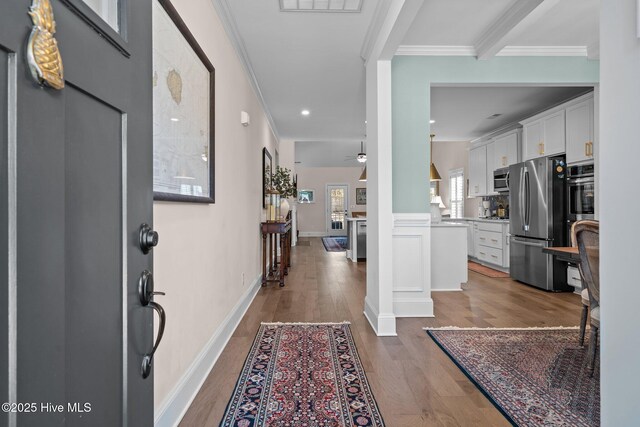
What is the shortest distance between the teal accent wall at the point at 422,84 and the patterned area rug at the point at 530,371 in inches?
48.9

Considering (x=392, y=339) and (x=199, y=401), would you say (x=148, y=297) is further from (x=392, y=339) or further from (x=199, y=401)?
(x=392, y=339)

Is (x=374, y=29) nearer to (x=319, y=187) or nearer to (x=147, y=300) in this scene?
(x=147, y=300)

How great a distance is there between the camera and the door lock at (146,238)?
2.60ft

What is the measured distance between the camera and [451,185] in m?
8.58

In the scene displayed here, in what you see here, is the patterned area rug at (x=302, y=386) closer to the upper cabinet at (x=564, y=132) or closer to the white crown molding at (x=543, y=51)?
the white crown molding at (x=543, y=51)

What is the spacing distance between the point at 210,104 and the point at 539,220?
4309 millimetres

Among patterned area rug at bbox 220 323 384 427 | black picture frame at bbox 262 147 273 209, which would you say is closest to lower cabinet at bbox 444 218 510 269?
black picture frame at bbox 262 147 273 209

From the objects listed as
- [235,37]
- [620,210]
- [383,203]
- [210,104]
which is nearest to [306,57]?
[235,37]

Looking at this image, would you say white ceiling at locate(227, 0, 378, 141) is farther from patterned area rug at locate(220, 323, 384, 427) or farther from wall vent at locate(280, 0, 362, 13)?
patterned area rug at locate(220, 323, 384, 427)

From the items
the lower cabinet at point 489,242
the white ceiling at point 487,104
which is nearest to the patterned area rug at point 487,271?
the lower cabinet at point 489,242

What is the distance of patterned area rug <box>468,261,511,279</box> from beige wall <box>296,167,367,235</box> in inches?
289

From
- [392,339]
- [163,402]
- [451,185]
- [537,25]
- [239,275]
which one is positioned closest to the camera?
[163,402]

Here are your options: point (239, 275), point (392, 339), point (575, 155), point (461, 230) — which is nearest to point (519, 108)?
point (575, 155)

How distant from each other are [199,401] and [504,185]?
566 cm
